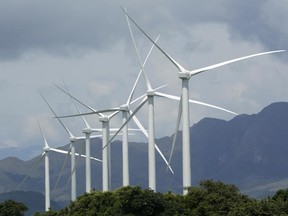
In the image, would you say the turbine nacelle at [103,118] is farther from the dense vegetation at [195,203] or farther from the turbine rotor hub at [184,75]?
the turbine rotor hub at [184,75]

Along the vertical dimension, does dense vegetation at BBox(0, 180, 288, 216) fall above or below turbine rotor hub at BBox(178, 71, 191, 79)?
below

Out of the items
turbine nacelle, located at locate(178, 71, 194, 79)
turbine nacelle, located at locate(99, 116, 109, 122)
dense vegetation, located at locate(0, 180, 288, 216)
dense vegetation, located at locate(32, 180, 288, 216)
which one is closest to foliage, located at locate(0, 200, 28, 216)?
turbine nacelle, located at locate(99, 116, 109, 122)

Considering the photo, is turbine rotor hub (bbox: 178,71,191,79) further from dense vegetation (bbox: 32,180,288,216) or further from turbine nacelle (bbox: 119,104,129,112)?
turbine nacelle (bbox: 119,104,129,112)

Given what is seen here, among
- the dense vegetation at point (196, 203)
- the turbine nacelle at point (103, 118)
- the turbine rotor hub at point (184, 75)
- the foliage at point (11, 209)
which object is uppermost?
the turbine nacelle at point (103, 118)

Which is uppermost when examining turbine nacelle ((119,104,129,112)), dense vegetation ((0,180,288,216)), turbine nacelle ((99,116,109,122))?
turbine nacelle ((99,116,109,122))

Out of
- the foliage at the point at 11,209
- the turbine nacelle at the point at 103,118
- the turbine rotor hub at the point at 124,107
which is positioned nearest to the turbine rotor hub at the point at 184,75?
the turbine rotor hub at the point at 124,107

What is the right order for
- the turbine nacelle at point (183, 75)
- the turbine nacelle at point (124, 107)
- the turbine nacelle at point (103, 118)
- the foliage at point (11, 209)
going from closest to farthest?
1. the turbine nacelle at point (183, 75)
2. the turbine nacelle at point (124, 107)
3. the turbine nacelle at point (103, 118)
4. the foliage at point (11, 209)

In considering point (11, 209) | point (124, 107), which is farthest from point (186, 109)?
point (11, 209)

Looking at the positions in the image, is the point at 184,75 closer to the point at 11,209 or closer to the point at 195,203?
the point at 195,203

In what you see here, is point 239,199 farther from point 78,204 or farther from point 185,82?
point 78,204

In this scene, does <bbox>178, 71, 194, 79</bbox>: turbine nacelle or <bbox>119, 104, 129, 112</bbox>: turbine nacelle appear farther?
<bbox>119, 104, 129, 112</bbox>: turbine nacelle

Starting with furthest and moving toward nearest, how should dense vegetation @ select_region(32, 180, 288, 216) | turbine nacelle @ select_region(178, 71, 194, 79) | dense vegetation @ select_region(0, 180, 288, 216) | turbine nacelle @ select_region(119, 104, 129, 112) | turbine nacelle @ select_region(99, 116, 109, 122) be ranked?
turbine nacelle @ select_region(99, 116, 109, 122), turbine nacelle @ select_region(119, 104, 129, 112), turbine nacelle @ select_region(178, 71, 194, 79), dense vegetation @ select_region(32, 180, 288, 216), dense vegetation @ select_region(0, 180, 288, 216)

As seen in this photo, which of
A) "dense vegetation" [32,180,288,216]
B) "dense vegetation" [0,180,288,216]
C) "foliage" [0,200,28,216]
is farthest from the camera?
"foliage" [0,200,28,216]

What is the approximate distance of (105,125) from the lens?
135 meters
